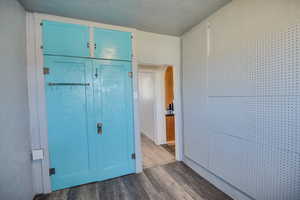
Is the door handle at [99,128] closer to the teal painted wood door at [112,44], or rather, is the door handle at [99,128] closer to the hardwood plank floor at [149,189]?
the hardwood plank floor at [149,189]

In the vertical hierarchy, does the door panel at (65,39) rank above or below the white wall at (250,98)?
above

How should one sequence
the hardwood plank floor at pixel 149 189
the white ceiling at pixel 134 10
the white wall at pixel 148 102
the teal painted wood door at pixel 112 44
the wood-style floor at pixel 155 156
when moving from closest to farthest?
1. the white ceiling at pixel 134 10
2. the hardwood plank floor at pixel 149 189
3. the teal painted wood door at pixel 112 44
4. the wood-style floor at pixel 155 156
5. the white wall at pixel 148 102

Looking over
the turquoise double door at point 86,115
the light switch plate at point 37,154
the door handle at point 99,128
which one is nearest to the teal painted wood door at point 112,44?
the turquoise double door at point 86,115

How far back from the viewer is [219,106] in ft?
6.04

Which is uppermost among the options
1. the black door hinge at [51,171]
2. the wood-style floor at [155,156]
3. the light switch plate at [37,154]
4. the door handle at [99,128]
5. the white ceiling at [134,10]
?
the white ceiling at [134,10]

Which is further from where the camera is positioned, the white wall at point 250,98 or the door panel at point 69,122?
the door panel at point 69,122

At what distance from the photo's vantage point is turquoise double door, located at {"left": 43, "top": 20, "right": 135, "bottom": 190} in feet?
6.13

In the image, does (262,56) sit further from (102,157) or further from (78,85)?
(102,157)

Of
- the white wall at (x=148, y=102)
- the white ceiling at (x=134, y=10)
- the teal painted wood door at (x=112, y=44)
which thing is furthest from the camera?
the white wall at (x=148, y=102)

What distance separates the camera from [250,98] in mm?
1470

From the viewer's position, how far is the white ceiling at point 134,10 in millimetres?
1624

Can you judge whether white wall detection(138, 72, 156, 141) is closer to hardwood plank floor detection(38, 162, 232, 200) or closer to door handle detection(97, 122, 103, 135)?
hardwood plank floor detection(38, 162, 232, 200)

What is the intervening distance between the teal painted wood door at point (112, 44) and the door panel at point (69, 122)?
0.30 metres

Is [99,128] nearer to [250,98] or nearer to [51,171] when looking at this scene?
[51,171]
